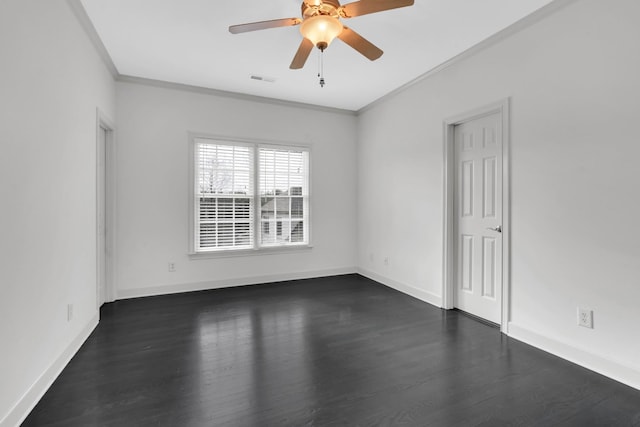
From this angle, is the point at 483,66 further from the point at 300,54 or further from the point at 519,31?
the point at 300,54

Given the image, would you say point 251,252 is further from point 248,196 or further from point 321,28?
point 321,28

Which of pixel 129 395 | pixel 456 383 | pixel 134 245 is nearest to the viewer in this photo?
pixel 129 395

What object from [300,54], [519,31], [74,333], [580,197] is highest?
[519,31]

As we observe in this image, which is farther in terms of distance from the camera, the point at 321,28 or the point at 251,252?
the point at 251,252

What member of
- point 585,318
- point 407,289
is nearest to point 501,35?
point 585,318

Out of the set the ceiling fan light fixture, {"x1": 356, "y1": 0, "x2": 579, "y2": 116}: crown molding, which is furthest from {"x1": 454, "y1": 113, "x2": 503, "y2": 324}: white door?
the ceiling fan light fixture

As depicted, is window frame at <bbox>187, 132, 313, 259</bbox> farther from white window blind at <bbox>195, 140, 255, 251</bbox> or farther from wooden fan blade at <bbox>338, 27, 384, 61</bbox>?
wooden fan blade at <bbox>338, 27, 384, 61</bbox>

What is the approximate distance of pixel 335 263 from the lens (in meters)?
5.32

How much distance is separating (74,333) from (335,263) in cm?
355

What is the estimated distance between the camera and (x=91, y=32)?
113 inches

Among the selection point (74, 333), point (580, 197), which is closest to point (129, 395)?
point (74, 333)

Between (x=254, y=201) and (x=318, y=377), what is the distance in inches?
118

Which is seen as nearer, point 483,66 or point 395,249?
point 483,66

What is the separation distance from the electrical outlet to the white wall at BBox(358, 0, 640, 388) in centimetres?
4
